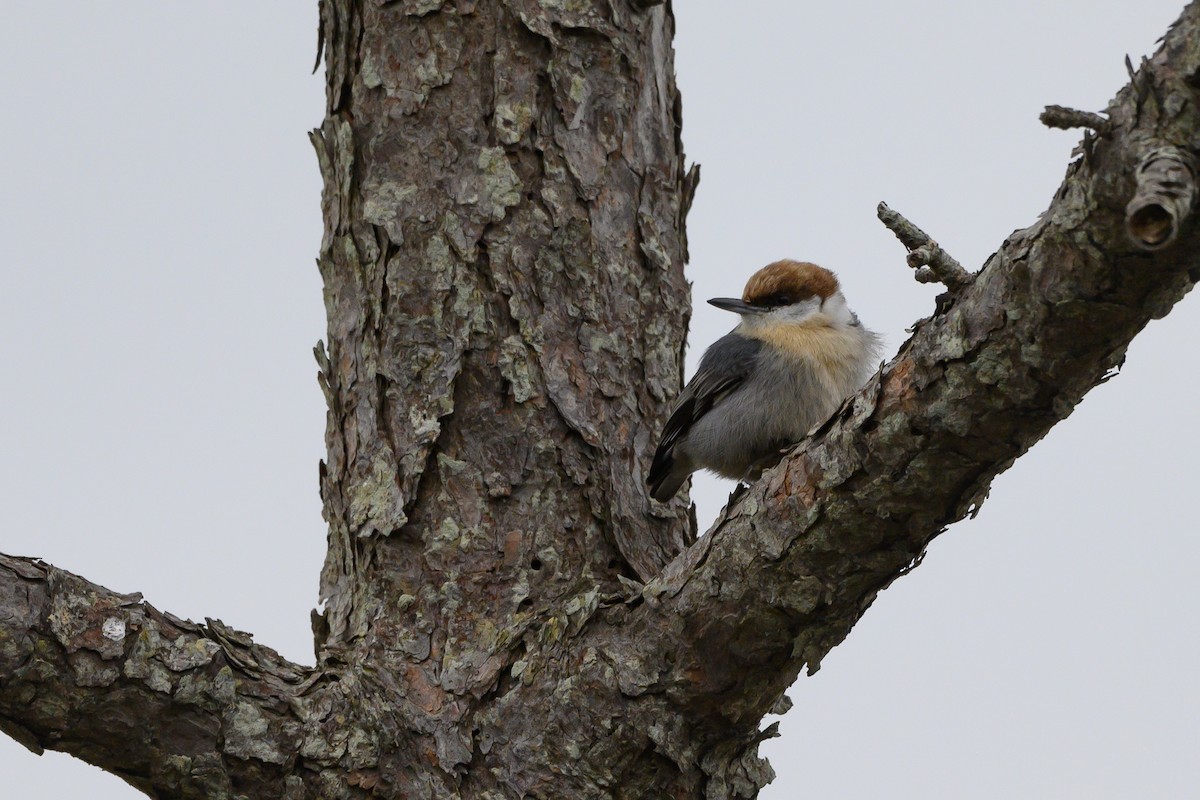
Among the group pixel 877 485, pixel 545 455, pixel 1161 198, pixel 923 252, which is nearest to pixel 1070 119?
pixel 1161 198

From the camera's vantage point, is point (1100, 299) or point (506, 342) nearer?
point (1100, 299)

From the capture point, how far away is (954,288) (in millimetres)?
2299

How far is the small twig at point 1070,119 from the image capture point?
1864 millimetres

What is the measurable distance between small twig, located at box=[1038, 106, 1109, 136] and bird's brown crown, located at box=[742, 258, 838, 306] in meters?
3.15

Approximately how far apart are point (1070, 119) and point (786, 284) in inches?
126

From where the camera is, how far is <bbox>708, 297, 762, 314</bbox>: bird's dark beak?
5082mm

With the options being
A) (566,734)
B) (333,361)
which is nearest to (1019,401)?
(566,734)

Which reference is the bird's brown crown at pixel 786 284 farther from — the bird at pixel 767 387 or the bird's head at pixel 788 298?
the bird at pixel 767 387

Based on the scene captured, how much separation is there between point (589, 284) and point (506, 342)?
0.33 metres

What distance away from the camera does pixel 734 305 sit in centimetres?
512

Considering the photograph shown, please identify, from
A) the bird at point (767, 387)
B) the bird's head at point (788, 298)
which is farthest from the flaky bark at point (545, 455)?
the bird's head at point (788, 298)

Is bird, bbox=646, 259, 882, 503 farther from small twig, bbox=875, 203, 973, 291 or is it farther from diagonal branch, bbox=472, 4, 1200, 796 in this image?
small twig, bbox=875, 203, 973, 291

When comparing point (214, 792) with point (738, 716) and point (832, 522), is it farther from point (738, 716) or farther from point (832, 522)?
point (832, 522)

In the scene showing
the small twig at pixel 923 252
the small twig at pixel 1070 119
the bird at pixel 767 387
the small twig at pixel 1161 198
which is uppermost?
the bird at pixel 767 387
